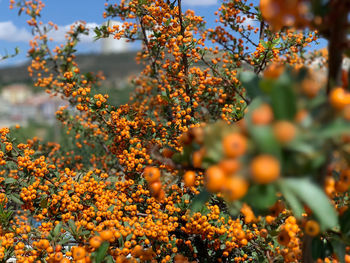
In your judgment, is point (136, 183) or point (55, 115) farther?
point (55, 115)

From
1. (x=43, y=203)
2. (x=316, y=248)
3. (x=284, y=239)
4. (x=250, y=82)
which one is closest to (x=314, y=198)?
(x=250, y=82)

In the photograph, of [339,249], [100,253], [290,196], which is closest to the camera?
[290,196]

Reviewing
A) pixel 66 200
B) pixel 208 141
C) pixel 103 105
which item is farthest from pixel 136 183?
pixel 208 141

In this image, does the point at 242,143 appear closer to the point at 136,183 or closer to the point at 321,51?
the point at 136,183

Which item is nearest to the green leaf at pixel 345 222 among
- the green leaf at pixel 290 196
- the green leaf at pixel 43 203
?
the green leaf at pixel 290 196

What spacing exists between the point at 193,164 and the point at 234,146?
450mm

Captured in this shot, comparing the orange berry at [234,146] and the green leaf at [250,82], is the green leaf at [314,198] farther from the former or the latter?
the green leaf at [250,82]

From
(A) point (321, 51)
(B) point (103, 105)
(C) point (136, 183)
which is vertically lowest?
(C) point (136, 183)

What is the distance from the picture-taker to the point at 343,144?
0.94m

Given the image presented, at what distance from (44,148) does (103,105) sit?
390 centimetres

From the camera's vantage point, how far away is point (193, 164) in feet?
4.22

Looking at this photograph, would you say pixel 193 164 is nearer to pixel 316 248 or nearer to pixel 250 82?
pixel 250 82

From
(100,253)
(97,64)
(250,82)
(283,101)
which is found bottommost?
(100,253)

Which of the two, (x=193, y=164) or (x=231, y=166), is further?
(x=193, y=164)
